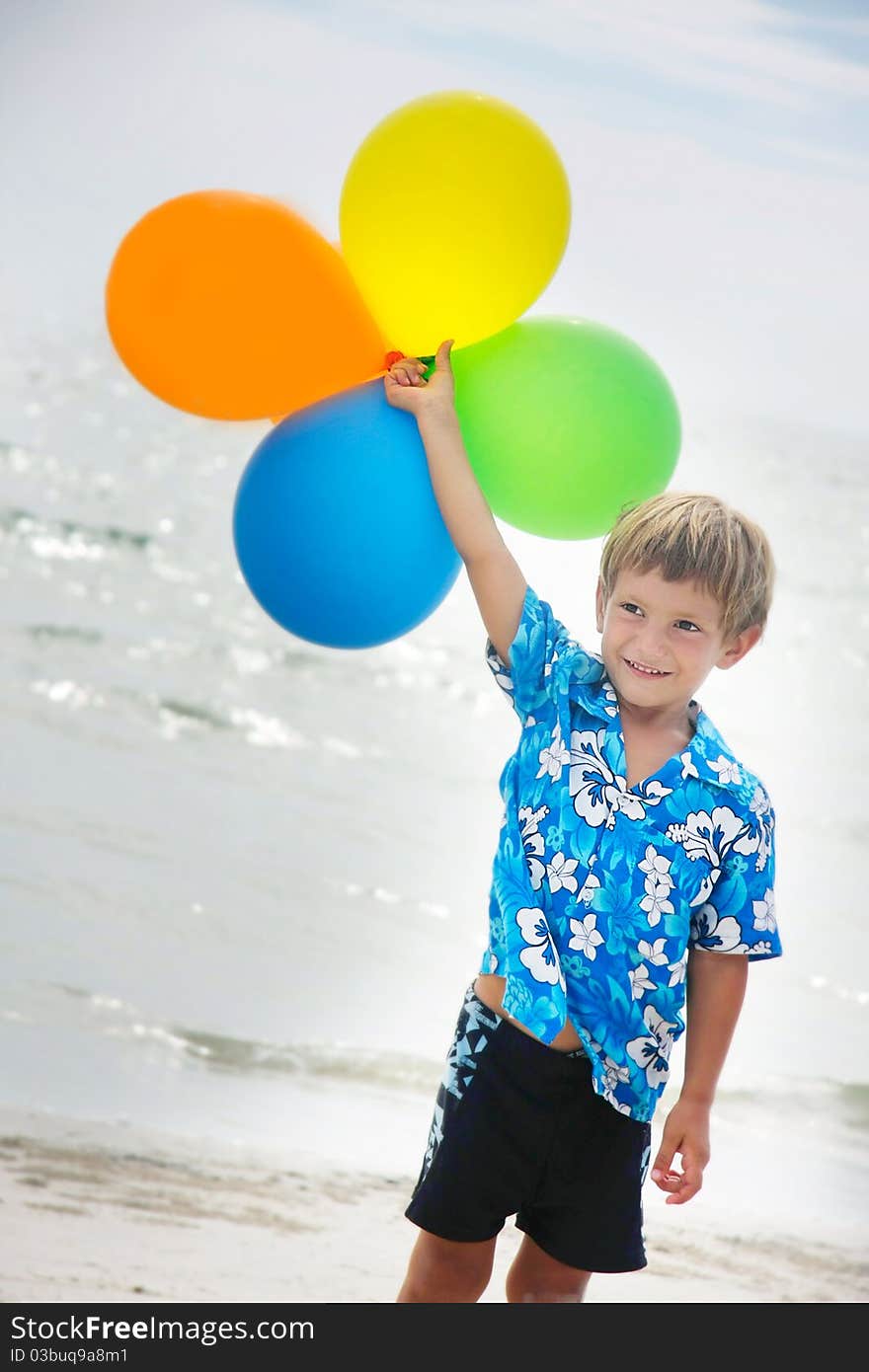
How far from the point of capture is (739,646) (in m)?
1.56

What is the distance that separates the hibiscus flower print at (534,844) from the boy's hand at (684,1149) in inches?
11.8

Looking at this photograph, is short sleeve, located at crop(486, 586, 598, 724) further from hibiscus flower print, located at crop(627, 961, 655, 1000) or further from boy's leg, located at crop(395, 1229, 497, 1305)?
boy's leg, located at crop(395, 1229, 497, 1305)

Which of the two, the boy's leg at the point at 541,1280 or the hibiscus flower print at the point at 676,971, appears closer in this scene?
the hibiscus flower print at the point at 676,971

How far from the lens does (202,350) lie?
1614 mm

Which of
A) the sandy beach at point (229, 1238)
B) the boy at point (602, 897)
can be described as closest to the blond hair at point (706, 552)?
the boy at point (602, 897)

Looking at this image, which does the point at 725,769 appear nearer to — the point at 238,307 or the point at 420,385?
the point at 420,385

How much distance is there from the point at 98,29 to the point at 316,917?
14220mm

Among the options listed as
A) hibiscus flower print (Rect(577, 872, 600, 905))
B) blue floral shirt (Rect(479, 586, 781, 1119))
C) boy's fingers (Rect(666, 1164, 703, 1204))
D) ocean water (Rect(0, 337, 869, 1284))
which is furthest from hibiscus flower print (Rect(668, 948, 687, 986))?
ocean water (Rect(0, 337, 869, 1284))

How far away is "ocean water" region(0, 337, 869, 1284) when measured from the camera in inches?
114

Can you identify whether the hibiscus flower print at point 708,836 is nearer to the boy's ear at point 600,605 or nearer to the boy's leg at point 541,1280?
the boy's ear at point 600,605

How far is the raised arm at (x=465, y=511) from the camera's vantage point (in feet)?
5.02

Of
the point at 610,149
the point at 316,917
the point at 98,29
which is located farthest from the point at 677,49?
the point at 316,917

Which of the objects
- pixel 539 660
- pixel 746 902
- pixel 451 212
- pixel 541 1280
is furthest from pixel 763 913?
pixel 451 212

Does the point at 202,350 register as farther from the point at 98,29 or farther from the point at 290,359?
the point at 98,29
